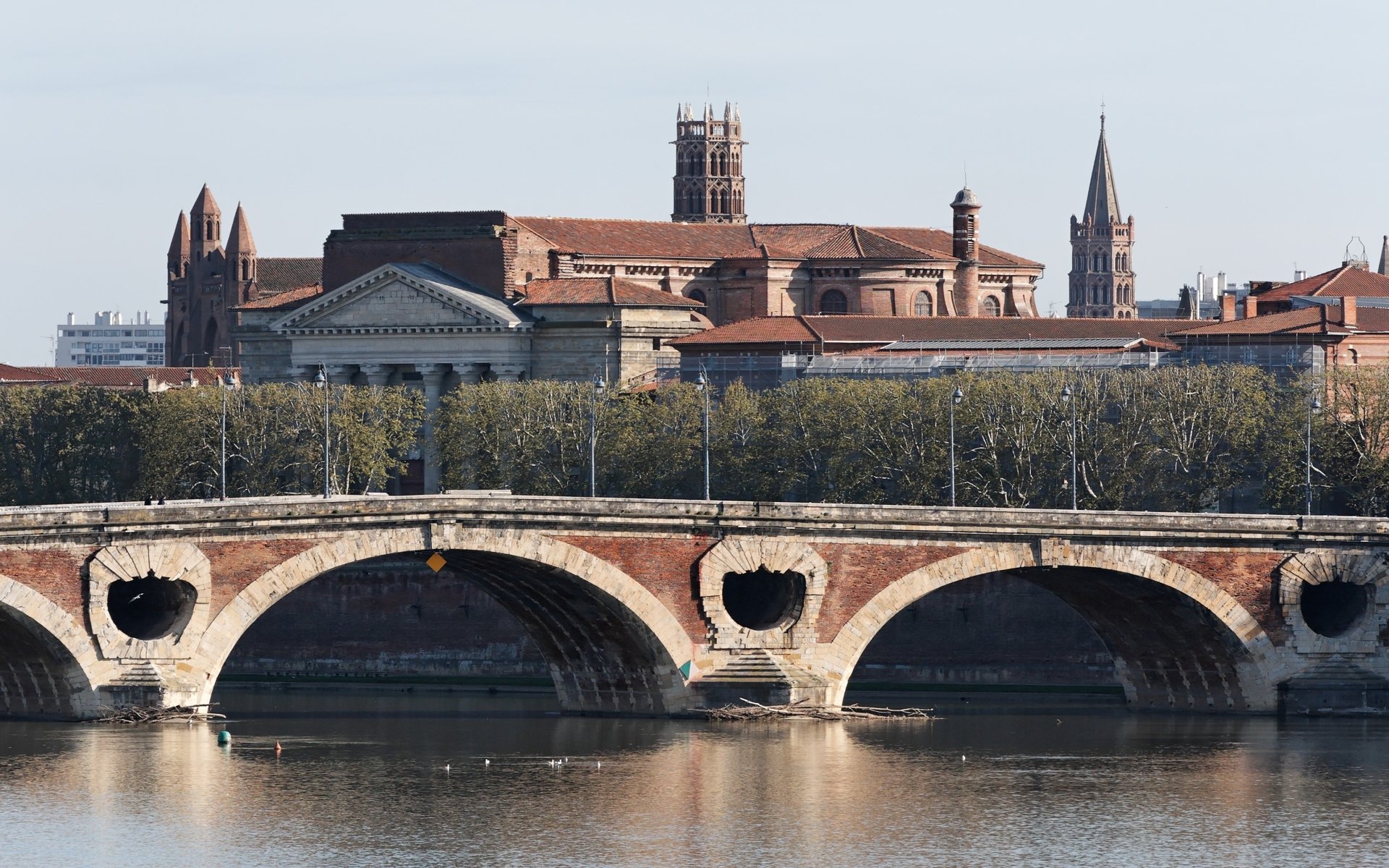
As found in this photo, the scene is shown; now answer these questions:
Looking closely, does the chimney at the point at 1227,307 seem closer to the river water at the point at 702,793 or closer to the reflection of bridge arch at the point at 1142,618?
the reflection of bridge arch at the point at 1142,618

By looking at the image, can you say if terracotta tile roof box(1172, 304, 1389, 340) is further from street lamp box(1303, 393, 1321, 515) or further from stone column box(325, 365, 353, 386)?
stone column box(325, 365, 353, 386)

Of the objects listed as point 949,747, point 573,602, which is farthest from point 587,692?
point 949,747

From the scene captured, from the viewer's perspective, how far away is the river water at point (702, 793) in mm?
72938

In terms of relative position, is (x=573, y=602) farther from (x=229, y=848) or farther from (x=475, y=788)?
(x=229, y=848)

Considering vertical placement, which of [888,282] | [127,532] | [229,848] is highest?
[888,282]

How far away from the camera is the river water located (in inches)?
2872

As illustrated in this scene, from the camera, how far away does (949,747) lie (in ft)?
302

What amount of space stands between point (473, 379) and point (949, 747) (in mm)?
60114

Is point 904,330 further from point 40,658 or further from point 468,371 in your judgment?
point 40,658

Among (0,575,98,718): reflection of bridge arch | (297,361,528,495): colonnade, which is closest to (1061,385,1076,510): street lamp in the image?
(0,575,98,718): reflection of bridge arch

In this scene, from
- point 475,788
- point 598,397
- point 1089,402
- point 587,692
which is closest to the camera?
point 475,788

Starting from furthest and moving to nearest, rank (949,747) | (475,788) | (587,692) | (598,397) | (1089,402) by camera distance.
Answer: (598,397)
(1089,402)
(587,692)
(949,747)
(475,788)

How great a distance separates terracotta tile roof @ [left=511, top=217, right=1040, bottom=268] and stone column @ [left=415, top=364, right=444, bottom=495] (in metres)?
9.32

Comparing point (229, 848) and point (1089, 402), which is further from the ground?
point (1089, 402)
